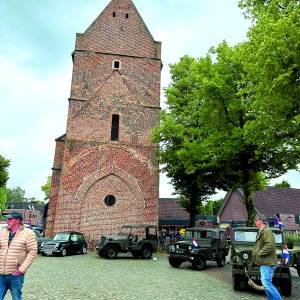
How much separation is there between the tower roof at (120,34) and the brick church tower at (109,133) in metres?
0.08

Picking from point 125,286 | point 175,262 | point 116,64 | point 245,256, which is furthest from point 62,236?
point 245,256

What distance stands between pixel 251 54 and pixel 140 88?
54.9 feet

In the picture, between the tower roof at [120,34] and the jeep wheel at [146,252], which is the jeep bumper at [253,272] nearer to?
the jeep wheel at [146,252]

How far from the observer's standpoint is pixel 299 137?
13219 mm

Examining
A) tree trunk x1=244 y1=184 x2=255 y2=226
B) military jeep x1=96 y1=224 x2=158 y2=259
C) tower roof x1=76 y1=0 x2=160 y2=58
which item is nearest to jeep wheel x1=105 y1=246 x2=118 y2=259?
military jeep x1=96 y1=224 x2=158 y2=259

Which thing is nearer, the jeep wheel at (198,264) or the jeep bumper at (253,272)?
the jeep bumper at (253,272)

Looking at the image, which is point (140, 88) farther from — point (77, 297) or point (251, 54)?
point (77, 297)

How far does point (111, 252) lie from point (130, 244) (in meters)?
1.18

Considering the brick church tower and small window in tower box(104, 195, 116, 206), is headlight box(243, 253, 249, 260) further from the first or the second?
small window in tower box(104, 195, 116, 206)

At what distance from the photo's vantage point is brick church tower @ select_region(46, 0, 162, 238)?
2478 centimetres

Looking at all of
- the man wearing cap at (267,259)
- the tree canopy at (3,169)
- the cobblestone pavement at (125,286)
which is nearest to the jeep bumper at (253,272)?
the cobblestone pavement at (125,286)

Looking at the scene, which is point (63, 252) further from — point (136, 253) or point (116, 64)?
point (116, 64)

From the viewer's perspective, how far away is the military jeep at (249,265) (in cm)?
920

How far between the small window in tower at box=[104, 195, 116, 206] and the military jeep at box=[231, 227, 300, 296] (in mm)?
14709
